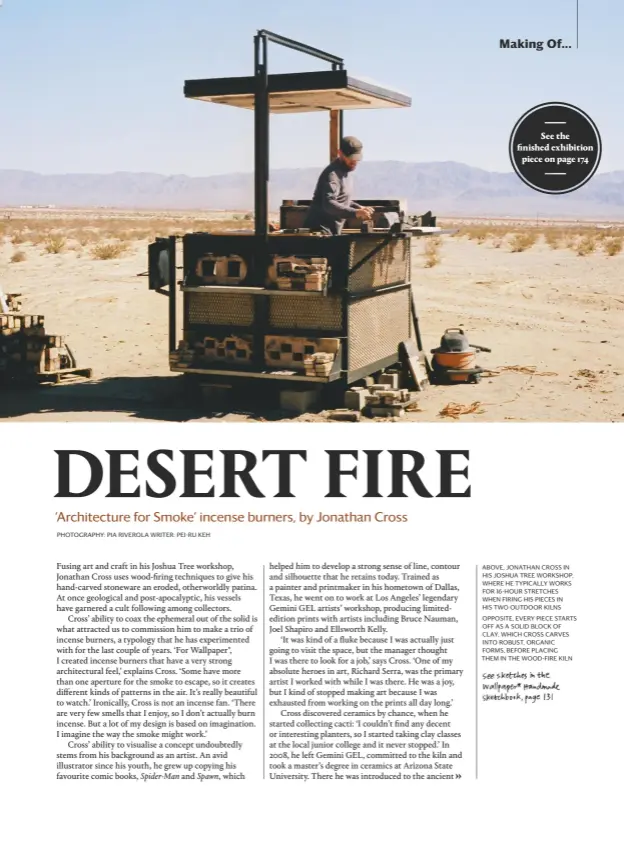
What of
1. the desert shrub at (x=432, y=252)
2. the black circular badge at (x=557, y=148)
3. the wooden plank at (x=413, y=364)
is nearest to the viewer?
the black circular badge at (x=557, y=148)

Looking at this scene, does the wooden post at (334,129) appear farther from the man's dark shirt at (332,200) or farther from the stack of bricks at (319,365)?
the stack of bricks at (319,365)

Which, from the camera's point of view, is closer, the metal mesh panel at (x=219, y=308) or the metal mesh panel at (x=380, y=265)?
the metal mesh panel at (x=380, y=265)

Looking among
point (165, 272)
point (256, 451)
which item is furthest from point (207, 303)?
point (256, 451)

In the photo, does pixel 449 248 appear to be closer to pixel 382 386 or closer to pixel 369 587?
pixel 382 386

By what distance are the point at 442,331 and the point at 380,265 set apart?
5.25m

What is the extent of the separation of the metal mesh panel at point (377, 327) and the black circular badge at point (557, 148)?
6.32 ft

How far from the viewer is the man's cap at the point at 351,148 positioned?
10336mm

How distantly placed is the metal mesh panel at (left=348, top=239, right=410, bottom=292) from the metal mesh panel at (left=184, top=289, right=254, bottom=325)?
103cm

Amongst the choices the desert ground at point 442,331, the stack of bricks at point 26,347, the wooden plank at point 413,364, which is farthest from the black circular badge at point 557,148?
the stack of bricks at point 26,347

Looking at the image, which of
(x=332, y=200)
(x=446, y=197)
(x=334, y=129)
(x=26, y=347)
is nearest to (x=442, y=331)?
(x=334, y=129)

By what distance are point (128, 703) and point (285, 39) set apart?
260 inches

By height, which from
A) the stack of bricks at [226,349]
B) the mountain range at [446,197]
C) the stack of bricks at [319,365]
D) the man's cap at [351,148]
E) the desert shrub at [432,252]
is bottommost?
the stack of bricks at [319,365]

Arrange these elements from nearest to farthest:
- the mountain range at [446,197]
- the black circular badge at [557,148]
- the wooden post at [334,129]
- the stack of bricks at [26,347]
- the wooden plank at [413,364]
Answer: the black circular badge at [557,148], the wooden plank at [413,364], the wooden post at [334,129], the stack of bricks at [26,347], the mountain range at [446,197]

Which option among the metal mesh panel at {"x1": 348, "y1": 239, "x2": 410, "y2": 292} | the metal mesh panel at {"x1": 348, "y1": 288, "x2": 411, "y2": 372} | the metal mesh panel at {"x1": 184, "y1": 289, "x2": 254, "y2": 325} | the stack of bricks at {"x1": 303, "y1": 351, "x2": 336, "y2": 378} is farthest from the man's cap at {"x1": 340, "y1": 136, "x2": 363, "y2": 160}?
the stack of bricks at {"x1": 303, "y1": 351, "x2": 336, "y2": 378}
